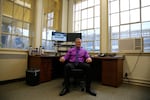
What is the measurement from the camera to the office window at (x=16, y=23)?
291 cm

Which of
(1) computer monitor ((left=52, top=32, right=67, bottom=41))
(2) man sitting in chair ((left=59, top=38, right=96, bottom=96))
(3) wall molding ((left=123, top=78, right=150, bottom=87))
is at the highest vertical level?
(1) computer monitor ((left=52, top=32, right=67, bottom=41))

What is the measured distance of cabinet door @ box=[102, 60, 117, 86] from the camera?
2.64 m

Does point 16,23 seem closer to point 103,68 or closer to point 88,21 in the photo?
point 88,21

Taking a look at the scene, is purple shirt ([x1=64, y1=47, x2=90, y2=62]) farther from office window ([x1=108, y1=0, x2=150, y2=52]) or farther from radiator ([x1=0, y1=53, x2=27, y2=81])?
radiator ([x1=0, y1=53, x2=27, y2=81])

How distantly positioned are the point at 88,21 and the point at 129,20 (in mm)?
1306

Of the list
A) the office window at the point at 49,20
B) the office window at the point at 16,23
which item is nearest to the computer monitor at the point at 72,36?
the office window at the point at 49,20

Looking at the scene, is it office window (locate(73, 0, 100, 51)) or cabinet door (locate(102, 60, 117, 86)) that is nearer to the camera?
cabinet door (locate(102, 60, 117, 86))

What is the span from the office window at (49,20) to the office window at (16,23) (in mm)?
504

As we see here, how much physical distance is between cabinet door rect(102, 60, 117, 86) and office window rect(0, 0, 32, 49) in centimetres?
219

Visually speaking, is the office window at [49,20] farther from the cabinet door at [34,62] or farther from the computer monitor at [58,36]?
the cabinet door at [34,62]

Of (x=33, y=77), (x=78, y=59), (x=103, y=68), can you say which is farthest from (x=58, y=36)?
(x=103, y=68)

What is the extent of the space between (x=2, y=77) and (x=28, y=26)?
1512 mm

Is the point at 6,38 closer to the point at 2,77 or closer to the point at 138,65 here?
the point at 2,77

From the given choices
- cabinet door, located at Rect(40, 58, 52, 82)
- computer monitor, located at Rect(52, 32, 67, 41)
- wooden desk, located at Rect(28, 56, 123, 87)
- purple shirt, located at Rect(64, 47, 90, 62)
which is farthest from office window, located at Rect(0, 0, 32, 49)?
purple shirt, located at Rect(64, 47, 90, 62)
